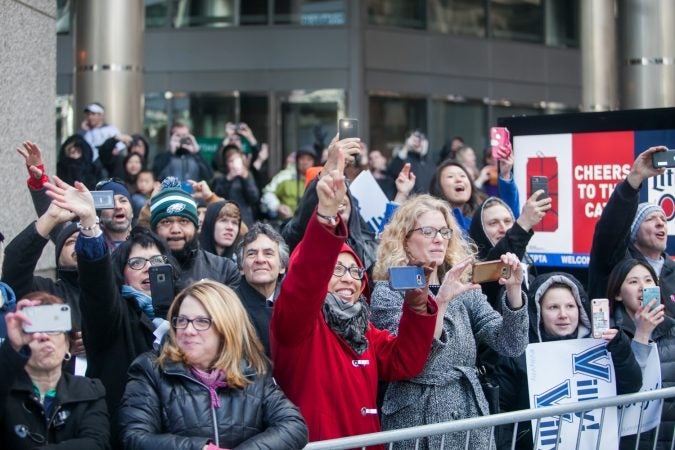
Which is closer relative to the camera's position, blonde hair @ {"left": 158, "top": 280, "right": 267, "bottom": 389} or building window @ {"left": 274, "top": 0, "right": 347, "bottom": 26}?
blonde hair @ {"left": 158, "top": 280, "right": 267, "bottom": 389}

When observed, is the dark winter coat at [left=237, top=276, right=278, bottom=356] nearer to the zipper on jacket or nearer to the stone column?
the zipper on jacket

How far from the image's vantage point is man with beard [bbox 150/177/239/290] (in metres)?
6.43

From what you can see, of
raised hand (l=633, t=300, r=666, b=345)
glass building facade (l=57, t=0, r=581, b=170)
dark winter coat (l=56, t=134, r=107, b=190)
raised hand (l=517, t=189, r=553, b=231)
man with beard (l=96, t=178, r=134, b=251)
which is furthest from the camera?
glass building facade (l=57, t=0, r=581, b=170)

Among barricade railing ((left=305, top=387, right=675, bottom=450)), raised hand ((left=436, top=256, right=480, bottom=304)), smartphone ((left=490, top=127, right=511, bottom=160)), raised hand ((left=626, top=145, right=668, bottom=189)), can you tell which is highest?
smartphone ((left=490, top=127, right=511, bottom=160))

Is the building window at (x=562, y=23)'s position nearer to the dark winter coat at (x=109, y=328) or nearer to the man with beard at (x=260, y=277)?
the man with beard at (x=260, y=277)

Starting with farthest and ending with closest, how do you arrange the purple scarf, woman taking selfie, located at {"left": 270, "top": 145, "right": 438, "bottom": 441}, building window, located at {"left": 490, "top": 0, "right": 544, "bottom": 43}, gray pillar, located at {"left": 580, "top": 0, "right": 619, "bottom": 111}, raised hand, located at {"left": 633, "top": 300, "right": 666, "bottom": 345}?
building window, located at {"left": 490, "top": 0, "right": 544, "bottom": 43}, gray pillar, located at {"left": 580, "top": 0, "right": 619, "bottom": 111}, raised hand, located at {"left": 633, "top": 300, "right": 666, "bottom": 345}, woman taking selfie, located at {"left": 270, "top": 145, "right": 438, "bottom": 441}, the purple scarf

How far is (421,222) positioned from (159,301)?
1.33 meters

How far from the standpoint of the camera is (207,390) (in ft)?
14.5

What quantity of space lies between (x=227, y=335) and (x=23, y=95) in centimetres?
390

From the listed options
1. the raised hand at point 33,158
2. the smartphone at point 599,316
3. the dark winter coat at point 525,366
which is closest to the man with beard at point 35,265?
the raised hand at point 33,158

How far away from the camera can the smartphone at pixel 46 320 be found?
3898 mm

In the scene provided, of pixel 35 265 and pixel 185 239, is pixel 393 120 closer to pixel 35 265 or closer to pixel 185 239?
pixel 185 239

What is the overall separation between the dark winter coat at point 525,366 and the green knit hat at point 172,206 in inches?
76.6

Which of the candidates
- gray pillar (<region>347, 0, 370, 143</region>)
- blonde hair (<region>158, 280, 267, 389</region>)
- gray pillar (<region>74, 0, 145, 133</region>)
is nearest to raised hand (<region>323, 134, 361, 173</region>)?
blonde hair (<region>158, 280, 267, 389</region>)
